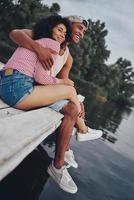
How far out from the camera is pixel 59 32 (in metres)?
A: 4.12

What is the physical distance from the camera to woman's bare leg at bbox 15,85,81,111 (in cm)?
375

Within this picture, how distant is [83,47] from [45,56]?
5575 cm

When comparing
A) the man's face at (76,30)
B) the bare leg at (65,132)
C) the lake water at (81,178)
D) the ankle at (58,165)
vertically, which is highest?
the man's face at (76,30)

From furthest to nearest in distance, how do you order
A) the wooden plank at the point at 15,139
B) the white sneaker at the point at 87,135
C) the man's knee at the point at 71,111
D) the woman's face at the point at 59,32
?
the white sneaker at the point at 87,135 → the man's knee at the point at 71,111 → the woman's face at the point at 59,32 → the wooden plank at the point at 15,139

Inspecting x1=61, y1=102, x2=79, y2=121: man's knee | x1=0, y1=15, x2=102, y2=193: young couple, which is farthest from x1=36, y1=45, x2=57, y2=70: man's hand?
x1=61, y1=102, x2=79, y2=121: man's knee

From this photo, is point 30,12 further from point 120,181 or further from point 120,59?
point 120,181

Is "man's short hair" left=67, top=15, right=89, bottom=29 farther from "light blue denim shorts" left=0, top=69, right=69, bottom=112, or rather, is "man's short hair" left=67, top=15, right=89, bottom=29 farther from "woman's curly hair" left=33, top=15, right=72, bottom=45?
"light blue denim shorts" left=0, top=69, right=69, bottom=112

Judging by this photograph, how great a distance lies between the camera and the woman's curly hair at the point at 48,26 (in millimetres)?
4098

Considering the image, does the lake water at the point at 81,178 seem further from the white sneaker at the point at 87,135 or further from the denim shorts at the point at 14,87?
the denim shorts at the point at 14,87

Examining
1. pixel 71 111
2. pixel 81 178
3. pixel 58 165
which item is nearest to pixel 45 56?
pixel 71 111

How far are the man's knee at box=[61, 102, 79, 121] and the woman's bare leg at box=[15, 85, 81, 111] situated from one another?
107 millimetres

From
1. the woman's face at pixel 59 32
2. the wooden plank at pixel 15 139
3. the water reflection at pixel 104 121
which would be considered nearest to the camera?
the wooden plank at pixel 15 139

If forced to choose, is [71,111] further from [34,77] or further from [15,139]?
[15,139]

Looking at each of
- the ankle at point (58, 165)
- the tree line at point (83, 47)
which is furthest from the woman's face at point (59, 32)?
the tree line at point (83, 47)
